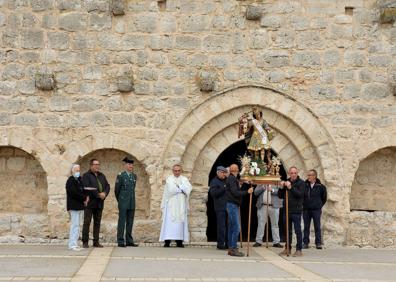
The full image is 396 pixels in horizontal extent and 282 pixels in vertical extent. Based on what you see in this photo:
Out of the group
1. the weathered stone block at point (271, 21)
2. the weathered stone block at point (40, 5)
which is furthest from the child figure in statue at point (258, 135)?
the weathered stone block at point (40, 5)

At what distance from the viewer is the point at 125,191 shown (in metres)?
11.3

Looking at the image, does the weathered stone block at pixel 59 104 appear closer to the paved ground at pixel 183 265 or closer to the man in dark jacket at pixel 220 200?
the paved ground at pixel 183 265

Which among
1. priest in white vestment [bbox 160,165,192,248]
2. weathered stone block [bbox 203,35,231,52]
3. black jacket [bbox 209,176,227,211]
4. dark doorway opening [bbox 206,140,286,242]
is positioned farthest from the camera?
dark doorway opening [bbox 206,140,286,242]

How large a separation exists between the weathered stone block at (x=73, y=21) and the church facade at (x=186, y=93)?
0.08 ft

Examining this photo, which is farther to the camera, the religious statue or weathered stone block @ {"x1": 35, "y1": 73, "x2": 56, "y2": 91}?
weathered stone block @ {"x1": 35, "y1": 73, "x2": 56, "y2": 91}

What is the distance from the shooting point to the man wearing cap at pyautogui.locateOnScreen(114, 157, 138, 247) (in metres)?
11.2

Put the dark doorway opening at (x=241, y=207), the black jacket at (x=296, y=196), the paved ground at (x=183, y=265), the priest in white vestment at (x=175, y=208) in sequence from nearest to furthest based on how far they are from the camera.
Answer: the paved ground at (x=183, y=265) → the black jacket at (x=296, y=196) → the priest in white vestment at (x=175, y=208) → the dark doorway opening at (x=241, y=207)

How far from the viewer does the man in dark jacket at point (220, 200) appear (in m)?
11.0

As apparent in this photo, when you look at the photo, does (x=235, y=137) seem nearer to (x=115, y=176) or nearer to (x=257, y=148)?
(x=257, y=148)

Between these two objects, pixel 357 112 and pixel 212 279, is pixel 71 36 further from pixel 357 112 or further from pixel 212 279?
pixel 212 279

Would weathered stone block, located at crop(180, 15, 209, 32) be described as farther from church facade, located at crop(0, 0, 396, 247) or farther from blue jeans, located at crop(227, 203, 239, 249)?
blue jeans, located at crop(227, 203, 239, 249)

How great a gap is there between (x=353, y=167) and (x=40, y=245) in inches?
224

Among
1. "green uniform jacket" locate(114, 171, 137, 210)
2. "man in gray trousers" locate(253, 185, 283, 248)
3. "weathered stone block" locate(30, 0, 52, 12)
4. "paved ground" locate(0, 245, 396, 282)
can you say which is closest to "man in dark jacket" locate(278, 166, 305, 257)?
"paved ground" locate(0, 245, 396, 282)

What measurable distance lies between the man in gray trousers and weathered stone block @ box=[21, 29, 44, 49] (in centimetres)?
475
